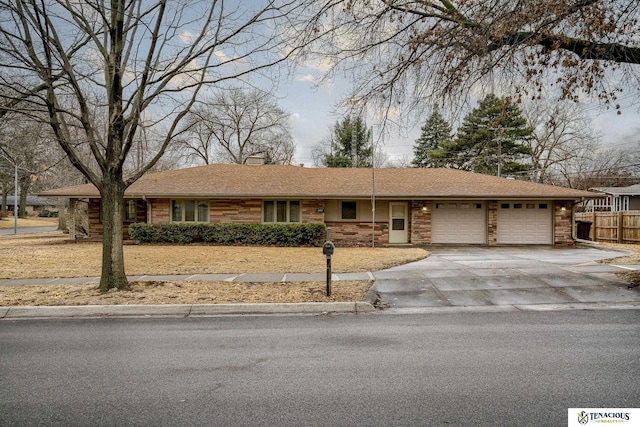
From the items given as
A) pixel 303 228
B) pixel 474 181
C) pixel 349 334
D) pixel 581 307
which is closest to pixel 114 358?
pixel 349 334

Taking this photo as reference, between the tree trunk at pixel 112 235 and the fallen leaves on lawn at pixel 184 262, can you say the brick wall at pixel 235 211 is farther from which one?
the tree trunk at pixel 112 235

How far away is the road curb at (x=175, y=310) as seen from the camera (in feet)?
22.3

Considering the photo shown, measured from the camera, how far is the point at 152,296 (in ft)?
25.6

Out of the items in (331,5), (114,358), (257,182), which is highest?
(331,5)

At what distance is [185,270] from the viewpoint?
1110cm

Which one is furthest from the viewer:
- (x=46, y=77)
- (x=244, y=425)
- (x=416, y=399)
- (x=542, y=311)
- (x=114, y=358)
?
(x=46, y=77)

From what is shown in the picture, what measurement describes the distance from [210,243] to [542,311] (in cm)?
1506

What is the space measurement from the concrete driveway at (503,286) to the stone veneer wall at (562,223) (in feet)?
26.1

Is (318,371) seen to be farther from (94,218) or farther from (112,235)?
(94,218)

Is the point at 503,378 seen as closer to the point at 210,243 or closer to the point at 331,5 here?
the point at 331,5

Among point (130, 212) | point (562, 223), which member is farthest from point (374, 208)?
point (130, 212)

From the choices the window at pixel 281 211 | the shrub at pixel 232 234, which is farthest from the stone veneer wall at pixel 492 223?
the window at pixel 281 211

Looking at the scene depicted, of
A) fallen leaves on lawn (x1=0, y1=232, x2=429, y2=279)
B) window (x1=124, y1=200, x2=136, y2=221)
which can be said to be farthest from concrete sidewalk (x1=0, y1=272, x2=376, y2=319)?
window (x1=124, y1=200, x2=136, y2=221)

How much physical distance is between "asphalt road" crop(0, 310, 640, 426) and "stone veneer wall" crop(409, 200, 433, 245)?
42.5 feet
